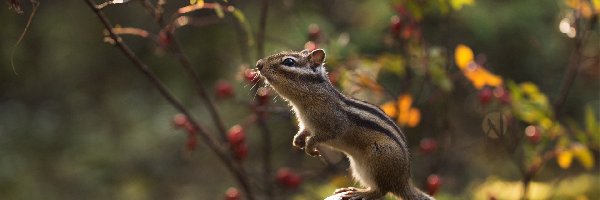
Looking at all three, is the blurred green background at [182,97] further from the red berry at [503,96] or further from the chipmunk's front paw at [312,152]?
the chipmunk's front paw at [312,152]

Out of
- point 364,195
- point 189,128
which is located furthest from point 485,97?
point 189,128

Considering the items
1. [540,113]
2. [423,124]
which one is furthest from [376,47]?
[540,113]

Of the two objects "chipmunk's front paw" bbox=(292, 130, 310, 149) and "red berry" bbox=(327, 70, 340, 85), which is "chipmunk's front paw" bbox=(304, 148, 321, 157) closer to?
"chipmunk's front paw" bbox=(292, 130, 310, 149)

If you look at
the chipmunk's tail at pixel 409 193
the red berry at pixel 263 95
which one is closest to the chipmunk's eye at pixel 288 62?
the chipmunk's tail at pixel 409 193

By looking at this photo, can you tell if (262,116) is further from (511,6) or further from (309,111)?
(511,6)

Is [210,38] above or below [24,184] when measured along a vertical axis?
above

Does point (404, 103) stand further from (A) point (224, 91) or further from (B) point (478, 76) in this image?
(A) point (224, 91)
